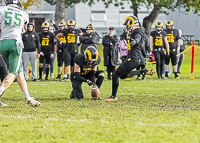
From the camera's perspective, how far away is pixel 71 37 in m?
16.1

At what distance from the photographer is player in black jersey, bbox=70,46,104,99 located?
947 cm

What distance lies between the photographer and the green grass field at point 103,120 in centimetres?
520

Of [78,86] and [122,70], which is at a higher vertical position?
[122,70]

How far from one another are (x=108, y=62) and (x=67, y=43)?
65.8 inches

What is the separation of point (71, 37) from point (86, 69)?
6.32 metres

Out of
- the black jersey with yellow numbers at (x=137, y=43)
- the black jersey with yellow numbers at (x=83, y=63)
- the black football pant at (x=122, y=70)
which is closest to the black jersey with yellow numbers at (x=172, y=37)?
the black jersey with yellow numbers at (x=137, y=43)

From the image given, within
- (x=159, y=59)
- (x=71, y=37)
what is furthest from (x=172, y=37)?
(x=71, y=37)

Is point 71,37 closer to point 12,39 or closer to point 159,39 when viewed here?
point 159,39

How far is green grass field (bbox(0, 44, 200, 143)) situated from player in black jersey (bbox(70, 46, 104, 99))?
0.43 m

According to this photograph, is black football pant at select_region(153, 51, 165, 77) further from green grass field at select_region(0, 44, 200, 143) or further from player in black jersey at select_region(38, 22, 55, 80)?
green grass field at select_region(0, 44, 200, 143)

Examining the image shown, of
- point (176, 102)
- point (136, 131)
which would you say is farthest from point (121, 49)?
point (136, 131)

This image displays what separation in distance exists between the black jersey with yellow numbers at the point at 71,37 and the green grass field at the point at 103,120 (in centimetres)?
620

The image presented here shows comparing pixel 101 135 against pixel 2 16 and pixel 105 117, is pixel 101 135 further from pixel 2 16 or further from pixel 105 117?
pixel 2 16

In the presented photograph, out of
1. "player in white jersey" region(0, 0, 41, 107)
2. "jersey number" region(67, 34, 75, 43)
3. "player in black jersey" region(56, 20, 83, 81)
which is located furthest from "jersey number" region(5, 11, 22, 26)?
"jersey number" region(67, 34, 75, 43)
